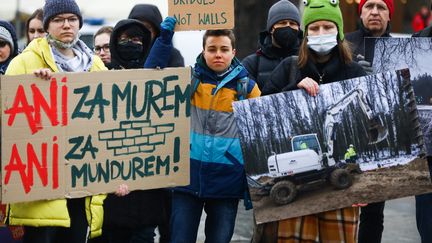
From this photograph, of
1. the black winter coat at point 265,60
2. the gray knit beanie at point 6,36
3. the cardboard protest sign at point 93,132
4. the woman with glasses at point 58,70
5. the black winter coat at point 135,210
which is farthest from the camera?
the black winter coat at point 265,60

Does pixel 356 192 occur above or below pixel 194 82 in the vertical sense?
below

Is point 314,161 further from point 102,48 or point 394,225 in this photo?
point 394,225

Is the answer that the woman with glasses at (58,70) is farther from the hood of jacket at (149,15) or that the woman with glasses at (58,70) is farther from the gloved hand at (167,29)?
the hood of jacket at (149,15)

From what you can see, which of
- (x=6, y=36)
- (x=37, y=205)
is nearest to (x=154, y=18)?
(x=6, y=36)

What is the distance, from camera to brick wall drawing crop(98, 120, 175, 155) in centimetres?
616

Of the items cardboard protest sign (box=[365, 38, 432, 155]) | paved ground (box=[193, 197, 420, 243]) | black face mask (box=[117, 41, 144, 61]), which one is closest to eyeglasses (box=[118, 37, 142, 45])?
black face mask (box=[117, 41, 144, 61])

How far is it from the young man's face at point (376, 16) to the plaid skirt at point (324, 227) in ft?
5.70

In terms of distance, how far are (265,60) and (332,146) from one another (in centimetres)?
151

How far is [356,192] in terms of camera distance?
607cm

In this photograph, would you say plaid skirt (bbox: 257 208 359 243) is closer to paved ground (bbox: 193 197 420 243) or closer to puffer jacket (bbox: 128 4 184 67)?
puffer jacket (bbox: 128 4 184 67)

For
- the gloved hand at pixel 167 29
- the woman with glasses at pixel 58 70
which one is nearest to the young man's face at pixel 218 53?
the gloved hand at pixel 167 29

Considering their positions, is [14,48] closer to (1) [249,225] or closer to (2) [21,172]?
→ (2) [21,172]

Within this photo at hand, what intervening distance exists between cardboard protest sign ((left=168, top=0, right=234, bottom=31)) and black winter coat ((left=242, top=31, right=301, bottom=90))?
0.81 m

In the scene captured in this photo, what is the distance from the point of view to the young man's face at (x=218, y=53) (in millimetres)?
6590
